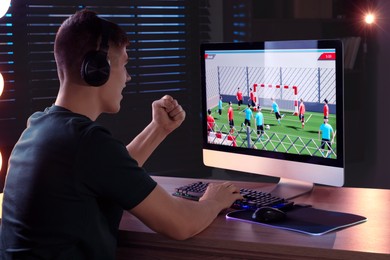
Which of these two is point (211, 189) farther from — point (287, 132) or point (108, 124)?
point (108, 124)

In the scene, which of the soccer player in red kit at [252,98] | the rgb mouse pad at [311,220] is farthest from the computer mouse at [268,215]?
the soccer player in red kit at [252,98]

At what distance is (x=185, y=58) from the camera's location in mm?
3629

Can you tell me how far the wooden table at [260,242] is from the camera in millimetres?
1382

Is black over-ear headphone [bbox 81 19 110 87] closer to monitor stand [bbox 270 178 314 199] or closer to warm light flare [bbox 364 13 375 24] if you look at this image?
monitor stand [bbox 270 178 314 199]

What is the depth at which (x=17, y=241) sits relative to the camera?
55.1 inches

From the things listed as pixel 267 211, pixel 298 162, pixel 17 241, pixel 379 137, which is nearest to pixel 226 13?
pixel 379 137

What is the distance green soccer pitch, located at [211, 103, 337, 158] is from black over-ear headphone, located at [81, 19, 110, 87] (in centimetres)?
61

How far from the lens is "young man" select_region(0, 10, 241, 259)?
1358 mm

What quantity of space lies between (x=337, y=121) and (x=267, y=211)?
345mm

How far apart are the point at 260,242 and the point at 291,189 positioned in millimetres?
512

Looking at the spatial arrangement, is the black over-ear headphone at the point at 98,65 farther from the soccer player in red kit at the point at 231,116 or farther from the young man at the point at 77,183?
the soccer player in red kit at the point at 231,116

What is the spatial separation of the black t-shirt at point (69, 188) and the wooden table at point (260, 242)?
17 centimetres

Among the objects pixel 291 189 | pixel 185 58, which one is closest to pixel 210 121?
pixel 291 189

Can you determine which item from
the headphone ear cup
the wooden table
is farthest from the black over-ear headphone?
the wooden table
